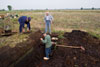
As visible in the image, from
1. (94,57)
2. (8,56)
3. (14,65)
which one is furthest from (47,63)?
(94,57)

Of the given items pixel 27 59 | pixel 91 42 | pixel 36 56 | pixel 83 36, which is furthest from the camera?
pixel 83 36

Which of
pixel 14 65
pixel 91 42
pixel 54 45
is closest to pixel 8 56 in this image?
pixel 14 65

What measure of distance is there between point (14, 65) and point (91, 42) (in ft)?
14.7

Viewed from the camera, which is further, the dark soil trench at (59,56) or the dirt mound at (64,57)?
the dirt mound at (64,57)

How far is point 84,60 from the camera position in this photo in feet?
14.0

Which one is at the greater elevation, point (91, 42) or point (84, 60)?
point (91, 42)

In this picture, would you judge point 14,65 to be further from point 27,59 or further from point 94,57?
point 94,57

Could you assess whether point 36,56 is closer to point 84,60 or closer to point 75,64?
point 75,64

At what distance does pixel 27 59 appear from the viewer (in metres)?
3.77

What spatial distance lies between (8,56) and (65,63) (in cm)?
220

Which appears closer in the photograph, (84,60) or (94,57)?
(84,60)

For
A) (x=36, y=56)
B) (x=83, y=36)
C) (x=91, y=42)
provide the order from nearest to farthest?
(x=36, y=56) < (x=91, y=42) < (x=83, y=36)

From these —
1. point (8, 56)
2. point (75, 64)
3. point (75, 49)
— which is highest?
point (8, 56)

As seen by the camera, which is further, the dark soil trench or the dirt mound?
the dirt mound
